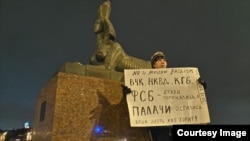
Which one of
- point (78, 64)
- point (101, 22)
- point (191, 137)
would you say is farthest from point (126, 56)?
point (191, 137)

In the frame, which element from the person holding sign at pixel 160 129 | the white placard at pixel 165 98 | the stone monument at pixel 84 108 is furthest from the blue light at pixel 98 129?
the person holding sign at pixel 160 129

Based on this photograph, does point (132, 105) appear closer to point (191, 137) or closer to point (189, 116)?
point (189, 116)

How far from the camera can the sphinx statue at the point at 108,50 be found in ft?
18.9

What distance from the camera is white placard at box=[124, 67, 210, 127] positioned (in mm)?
4492

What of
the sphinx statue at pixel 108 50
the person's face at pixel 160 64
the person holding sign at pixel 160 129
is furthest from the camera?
the sphinx statue at pixel 108 50

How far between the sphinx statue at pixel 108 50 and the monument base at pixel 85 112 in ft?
2.58

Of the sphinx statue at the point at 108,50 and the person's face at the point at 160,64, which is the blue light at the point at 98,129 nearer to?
the person's face at the point at 160,64

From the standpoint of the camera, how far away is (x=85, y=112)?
4570 mm

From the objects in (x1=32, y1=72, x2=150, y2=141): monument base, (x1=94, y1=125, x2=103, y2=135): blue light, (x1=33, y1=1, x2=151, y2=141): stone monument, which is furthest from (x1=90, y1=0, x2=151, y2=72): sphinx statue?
(x1=94, y1=125, x2=103, y2=135): blue light

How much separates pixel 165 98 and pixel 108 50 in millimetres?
1688

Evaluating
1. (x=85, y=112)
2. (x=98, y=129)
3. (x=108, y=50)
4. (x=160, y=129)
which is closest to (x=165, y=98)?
(x=160, y=129)

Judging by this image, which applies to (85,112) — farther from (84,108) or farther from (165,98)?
(165,98)

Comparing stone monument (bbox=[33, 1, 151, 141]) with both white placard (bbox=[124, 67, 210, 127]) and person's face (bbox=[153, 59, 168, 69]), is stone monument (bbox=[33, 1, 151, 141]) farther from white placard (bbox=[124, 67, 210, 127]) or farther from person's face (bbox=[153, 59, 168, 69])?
person's face (bbox=[153, 59, 168, 69])

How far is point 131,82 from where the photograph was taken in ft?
15.3
